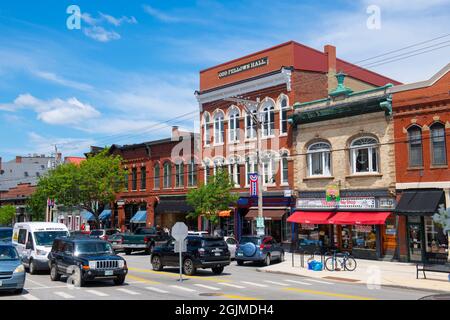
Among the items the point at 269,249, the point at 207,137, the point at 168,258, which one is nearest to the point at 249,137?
the point at 207,137

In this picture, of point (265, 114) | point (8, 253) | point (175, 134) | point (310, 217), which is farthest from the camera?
point (175, 134)

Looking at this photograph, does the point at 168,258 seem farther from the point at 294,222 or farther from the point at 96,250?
the point at 294,222

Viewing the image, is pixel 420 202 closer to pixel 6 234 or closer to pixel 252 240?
pixel 252 240

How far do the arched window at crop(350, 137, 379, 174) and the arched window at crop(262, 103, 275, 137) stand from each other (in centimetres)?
725

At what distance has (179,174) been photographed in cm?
4531

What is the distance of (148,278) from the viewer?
20.2 m

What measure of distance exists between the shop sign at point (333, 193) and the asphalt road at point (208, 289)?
10528mm

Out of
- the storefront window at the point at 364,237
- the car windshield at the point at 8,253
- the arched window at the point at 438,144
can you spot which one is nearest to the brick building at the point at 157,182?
the storefront window at the point at 364,237

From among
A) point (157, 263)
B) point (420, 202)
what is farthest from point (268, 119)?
point (157, 263)

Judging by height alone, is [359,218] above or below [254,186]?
below

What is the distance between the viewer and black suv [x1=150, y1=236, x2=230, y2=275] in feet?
70.1

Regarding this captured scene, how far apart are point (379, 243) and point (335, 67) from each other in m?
16.6

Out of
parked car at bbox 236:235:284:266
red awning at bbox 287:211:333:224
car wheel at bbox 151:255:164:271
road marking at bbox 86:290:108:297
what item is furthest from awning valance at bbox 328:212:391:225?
road marking at bbox 86:290:108:297

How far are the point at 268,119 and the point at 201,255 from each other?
17.6 meters
